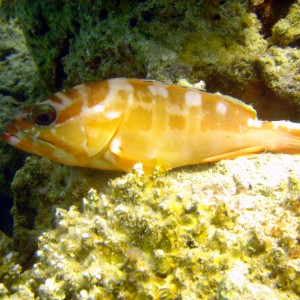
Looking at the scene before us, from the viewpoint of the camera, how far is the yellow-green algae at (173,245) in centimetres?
196

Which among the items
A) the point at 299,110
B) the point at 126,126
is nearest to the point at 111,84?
the point at 126,126

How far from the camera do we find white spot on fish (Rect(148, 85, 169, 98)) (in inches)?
127

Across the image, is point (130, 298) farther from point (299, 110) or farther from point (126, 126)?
point (299, 110)

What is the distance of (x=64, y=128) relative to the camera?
3082 millimetres

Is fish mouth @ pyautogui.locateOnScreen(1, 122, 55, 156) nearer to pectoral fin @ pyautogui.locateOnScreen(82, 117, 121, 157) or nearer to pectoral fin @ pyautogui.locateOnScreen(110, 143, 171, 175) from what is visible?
pectoral fin @ pyautogui.locateOnScreen(82, 117, 121, 157)

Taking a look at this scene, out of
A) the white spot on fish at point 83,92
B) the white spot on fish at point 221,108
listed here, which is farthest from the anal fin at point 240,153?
the white spot on fish at point 83,92

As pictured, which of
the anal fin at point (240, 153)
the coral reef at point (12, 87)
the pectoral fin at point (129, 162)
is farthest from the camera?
the coral reef at point (12, 87)

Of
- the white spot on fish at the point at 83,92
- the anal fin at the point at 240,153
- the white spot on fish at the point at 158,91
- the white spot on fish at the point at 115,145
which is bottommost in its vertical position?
the white spot on fish at the point at 115,145

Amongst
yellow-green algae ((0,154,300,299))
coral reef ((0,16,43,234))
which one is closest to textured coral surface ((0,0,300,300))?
yellow-green algae ((0,154,300,299))

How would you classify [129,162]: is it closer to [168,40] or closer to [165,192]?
[165,192]

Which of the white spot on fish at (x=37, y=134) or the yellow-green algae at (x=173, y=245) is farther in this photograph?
the white spot on fish at (x=37, y=134)

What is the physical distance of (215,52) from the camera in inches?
144

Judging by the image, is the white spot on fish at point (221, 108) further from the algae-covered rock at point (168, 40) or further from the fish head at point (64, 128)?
the fish head at point (64, 128)

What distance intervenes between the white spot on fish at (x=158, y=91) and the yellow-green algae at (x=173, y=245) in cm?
104
